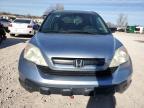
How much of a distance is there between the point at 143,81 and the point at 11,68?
369cm

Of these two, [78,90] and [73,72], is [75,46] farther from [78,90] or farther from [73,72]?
[78,90]

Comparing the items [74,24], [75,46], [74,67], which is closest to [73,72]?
[74,67]

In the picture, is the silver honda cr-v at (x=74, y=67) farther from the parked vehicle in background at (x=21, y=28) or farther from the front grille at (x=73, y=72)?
the parked vehicle in background at (x=21, y=28)

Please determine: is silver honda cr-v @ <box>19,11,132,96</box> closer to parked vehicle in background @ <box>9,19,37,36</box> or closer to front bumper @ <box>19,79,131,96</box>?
front bumper @ <box>19,79,131,96</box>

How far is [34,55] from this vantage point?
14.8ft

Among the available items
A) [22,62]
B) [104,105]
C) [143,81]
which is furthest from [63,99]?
[143,81]

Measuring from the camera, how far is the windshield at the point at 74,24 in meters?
5.77

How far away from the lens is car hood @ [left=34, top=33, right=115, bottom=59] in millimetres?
4352

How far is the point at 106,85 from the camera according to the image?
4.25 m

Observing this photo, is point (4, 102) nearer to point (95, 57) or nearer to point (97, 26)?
point (95, 57)

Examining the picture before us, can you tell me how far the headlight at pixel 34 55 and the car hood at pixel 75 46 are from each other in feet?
0.26

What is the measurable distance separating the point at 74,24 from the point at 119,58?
1763 mm

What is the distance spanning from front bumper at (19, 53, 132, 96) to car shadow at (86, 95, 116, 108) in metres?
0.76

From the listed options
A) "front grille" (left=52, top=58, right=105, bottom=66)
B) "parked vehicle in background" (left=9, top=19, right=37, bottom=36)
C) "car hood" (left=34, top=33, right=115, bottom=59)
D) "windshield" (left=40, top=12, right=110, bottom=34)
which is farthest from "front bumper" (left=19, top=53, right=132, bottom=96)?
"parked vehicle in background" (left=9, top=19, right=37, bottom=36)
